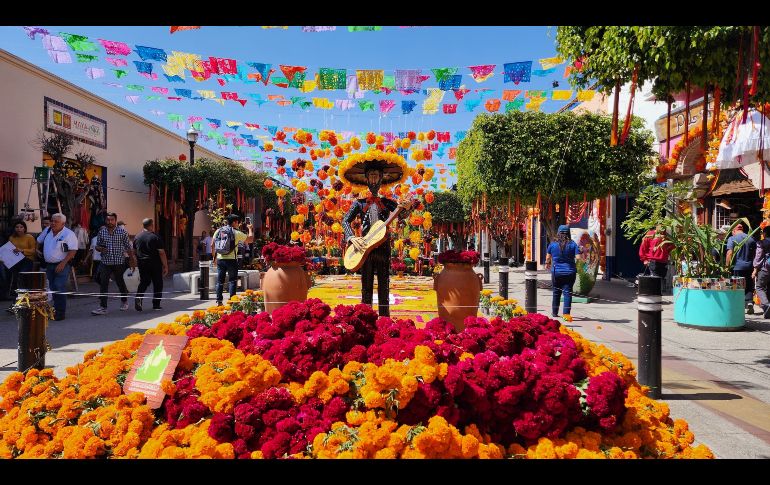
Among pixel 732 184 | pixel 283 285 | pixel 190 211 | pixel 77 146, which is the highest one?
pixel 77 146

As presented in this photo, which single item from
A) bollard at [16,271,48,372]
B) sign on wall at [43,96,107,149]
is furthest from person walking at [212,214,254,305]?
sign on wall at [43,96,107,149]

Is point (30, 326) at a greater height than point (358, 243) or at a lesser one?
lesser

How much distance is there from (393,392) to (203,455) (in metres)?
0.83

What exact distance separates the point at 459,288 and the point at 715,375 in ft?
9.44

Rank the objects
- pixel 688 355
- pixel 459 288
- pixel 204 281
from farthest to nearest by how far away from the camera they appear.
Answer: pixel 204 281 → pixel 688 355 → pixel 459 288

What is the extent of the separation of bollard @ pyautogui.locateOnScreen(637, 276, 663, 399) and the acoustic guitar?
2.85m

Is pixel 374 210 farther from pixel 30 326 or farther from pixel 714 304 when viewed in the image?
Result: pixel 714 304

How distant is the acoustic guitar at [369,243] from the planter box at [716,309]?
517 centimetres

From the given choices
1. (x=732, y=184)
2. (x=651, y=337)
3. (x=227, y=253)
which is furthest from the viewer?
(x=732, y=184)

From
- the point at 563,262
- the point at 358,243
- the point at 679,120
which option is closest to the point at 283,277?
the point at 358,243

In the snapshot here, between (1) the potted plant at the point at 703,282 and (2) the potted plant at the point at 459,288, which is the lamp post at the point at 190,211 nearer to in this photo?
(2) the potted plant at the point at 459,288

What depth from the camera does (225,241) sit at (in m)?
9.39

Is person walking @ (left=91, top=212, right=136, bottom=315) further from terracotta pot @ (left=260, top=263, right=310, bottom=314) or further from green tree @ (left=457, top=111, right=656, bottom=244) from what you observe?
green tree @ (left=457, top=111, right=656, bottom=244)
